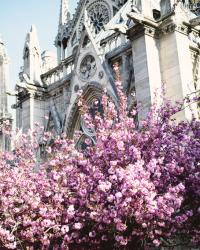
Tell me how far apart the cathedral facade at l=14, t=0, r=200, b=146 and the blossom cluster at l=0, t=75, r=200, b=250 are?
3.08m

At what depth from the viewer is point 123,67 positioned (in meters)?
13.7

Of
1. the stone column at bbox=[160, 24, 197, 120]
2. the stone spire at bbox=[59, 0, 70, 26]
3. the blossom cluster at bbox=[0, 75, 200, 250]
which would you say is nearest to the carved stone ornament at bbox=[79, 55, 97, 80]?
the stone column at bbox=[160, 24, 197, 120]

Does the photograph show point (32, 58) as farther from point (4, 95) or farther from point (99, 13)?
point (99, 13)

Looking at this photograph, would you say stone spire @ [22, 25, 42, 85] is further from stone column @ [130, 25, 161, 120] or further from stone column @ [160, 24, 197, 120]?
stone column @ [160, 24, 197, 120]

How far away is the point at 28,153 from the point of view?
10164mm

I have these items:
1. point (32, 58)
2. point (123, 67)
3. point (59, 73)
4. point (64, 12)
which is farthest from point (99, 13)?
point (123, 67)

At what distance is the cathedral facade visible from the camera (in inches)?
476

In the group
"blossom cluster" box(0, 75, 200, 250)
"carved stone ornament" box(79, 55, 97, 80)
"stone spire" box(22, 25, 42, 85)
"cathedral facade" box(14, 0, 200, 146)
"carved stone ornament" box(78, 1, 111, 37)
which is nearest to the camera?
"blossom cluster" box(0, 75, 200, 250)

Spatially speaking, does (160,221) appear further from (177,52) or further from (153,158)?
(177,52)

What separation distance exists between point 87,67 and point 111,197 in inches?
325

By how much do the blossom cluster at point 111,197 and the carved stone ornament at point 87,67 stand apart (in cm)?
595

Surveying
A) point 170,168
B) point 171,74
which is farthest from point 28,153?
point 171,74

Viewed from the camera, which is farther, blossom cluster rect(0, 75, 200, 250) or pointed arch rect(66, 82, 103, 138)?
pointed arch rect(66, 82, 103, 138)

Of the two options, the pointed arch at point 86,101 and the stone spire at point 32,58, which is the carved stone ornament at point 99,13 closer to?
the stone spire at point 32,58
